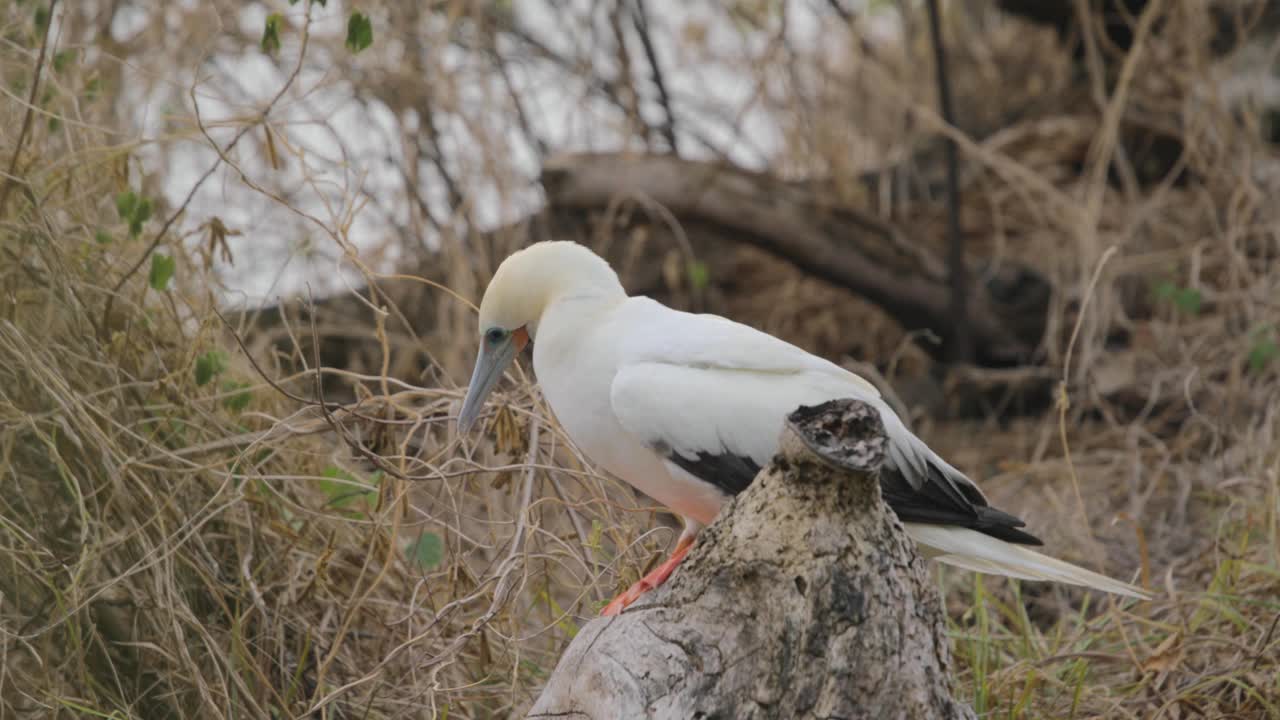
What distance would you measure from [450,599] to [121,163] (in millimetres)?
1628

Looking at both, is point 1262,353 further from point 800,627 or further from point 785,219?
point 800,627

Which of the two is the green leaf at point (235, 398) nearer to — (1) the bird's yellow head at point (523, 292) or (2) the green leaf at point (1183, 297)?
(1) the bird's yellow head at point (523, 292)

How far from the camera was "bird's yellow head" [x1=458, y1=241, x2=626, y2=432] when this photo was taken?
128 inches

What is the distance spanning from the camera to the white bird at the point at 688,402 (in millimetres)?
3074

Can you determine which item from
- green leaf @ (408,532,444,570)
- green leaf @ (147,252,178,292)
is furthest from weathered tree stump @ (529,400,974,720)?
green leaf @ (147,252,178,292)

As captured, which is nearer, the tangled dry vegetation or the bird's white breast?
the bird's white breast

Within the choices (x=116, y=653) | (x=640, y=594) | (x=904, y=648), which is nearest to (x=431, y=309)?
(x=116, y=653)

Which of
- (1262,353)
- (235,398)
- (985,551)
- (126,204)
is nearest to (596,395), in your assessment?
(985,551)

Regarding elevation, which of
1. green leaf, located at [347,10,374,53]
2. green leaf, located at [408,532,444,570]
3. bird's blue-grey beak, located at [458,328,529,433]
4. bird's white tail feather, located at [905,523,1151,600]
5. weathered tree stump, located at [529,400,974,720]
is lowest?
green leaf, located at [408,532,444,570]

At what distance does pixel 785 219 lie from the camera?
6.42 meters

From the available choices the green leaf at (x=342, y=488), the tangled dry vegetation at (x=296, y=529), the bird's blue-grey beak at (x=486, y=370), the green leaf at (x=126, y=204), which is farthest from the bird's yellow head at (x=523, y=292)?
the green leaf at (x=126, y=204)

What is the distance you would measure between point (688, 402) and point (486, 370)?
0.57m

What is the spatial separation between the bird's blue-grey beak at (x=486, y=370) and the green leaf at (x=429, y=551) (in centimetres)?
53

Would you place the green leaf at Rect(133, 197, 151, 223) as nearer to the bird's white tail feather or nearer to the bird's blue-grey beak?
the bird's blue-grey beak
